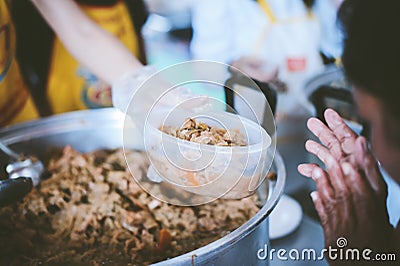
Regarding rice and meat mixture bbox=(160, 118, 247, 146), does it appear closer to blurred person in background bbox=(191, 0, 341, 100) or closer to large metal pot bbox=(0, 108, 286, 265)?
large metal pot bbox=(0, 108, 286, 265)

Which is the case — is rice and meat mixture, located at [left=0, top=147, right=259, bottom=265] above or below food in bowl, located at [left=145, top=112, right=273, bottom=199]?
below

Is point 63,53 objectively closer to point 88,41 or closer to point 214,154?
point 88,41

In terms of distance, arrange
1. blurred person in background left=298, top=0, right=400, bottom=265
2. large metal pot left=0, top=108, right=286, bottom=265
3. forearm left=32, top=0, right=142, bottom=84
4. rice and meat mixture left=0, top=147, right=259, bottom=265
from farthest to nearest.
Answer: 1. forearm left=32, top=0, right=142, bottom=84
2. large metal pot left=0, top=108, right=286, bottom=265
3. rice and meat mixture left=0, top=147, right=259, bottom=265
4. blurred person in background left=298, top=0, right=400, bottom=265

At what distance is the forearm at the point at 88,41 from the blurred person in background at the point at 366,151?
1.75 ft

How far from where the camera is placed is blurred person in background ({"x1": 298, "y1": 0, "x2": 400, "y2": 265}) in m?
0.84

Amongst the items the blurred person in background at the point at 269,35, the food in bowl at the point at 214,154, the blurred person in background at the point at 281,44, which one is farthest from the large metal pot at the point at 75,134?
the blurred person in background at the point at 269,35

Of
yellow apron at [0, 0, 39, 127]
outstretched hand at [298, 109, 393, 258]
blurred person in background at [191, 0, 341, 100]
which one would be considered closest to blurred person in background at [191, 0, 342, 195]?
blurred person in background at [191, 0, 341, 100]

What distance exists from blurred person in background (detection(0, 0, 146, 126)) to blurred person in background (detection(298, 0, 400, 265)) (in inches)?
21.2

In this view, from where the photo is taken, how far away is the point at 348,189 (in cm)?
85

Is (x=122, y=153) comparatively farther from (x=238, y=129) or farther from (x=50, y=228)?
(x=238, y=129)

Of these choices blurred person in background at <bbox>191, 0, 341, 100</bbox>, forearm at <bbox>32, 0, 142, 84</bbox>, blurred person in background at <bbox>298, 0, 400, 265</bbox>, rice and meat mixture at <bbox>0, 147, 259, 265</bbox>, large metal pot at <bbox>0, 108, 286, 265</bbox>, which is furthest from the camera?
blurred person in background at <bbox>191, 0, 341, 100</bbox>

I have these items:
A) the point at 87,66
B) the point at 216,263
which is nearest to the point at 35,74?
the point at 87,66

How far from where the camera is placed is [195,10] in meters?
1.31

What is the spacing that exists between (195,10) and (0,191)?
73cm
